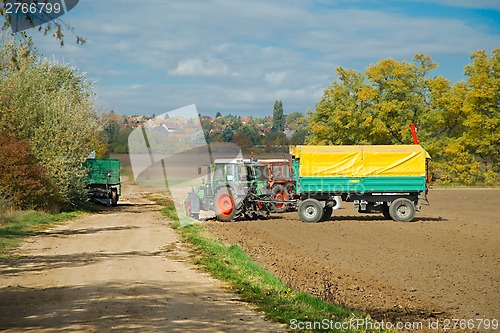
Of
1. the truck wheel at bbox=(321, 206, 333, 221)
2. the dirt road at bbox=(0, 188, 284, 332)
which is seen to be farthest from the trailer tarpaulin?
the dirt road at bbox=(0, 188, 284, 332)

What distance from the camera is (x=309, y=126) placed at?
65375mm

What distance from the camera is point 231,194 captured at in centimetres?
2664

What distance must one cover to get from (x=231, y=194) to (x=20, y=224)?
26.0ft

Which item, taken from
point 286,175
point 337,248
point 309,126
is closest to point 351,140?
point 309,126

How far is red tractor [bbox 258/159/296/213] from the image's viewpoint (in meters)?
31.2

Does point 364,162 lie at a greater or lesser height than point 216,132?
lesser

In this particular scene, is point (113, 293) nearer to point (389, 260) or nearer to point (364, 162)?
point (389, 260)

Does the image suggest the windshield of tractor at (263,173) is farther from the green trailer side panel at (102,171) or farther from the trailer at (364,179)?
Answer: the green trailer side panel at (102,171)

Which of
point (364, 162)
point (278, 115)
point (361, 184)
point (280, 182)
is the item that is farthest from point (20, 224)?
point (278, 115)

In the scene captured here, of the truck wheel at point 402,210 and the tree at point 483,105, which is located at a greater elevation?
the tree at point 483,105

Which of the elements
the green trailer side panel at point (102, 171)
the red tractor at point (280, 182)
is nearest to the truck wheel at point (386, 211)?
the red tractor at point (280, 182)

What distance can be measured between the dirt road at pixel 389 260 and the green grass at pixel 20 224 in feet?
19.0

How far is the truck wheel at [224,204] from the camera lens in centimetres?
2658

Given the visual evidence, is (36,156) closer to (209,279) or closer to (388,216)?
(388,216)
